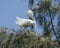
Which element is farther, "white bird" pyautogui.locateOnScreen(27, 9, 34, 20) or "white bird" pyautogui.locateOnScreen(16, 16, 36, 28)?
"white bird" pyautogui.locateOnScreen(27, 9, 34, 20)

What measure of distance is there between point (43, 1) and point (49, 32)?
49cm

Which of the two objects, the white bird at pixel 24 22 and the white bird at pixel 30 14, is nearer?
the white bird at pixel 24 22

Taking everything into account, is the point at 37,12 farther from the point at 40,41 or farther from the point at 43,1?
the point at 40,41

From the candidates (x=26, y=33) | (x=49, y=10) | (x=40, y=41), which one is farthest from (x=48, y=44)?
(x=49, y=10)

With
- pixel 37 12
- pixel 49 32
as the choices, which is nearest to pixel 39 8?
pixel 37 12

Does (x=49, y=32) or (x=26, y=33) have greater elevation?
(x=49, y=32)

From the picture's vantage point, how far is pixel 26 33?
133 inches

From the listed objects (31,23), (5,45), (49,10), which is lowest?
(5,45)

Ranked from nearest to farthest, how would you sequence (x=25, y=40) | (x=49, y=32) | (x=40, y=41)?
(x=25, y=40)
(x=40, y=41)
(x=49, y=32)

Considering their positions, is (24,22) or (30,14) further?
(30,14)

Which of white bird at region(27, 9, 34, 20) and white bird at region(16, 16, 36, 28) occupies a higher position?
white bird at region(27, 9, 34, 20)

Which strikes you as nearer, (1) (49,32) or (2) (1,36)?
(2) (1,36)

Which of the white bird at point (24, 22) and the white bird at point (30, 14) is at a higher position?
the white bird at point (30, 14)

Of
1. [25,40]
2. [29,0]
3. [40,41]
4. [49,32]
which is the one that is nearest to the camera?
[25,40]
